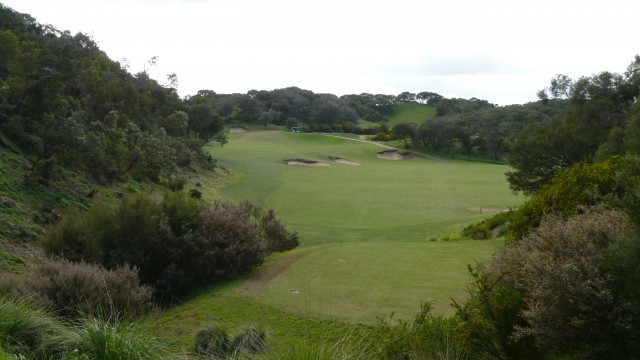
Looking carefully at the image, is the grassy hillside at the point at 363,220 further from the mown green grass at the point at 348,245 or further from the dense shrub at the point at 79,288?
the dense shrub at the point at 79,288

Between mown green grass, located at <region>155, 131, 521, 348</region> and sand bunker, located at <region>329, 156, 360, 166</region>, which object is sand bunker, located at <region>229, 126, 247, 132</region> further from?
sand bunker, located at <region>329, 156, 360, 166</region>

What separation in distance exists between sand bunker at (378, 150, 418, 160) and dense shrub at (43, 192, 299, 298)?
6908 cm

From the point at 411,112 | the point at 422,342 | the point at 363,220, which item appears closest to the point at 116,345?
the point at 422,342

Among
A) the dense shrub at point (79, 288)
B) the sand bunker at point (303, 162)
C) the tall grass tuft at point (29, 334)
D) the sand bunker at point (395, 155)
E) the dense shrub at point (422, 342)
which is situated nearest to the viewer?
the tall grass tuft at point (29, 334)

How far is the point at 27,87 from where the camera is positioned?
31703 mm

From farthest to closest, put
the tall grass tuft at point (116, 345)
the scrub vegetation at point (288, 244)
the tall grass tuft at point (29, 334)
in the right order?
1. the scrub vegetation at point (288, 244)
2. the tall grass tuft at point (29, 334)
3. the tall grass tuft at point (116, 345)

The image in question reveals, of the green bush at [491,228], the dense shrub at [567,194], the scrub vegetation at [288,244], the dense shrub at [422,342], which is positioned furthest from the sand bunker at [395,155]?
the dense shrub at [422,342]

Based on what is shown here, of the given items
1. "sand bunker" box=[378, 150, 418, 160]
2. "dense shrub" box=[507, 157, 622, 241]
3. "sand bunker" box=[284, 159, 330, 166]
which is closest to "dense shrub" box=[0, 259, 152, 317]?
"dense shrub" box=[507, 157, 622, 241]

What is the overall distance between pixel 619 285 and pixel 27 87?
3205 cm

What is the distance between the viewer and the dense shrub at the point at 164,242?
15922mm

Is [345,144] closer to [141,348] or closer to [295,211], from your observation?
[295,211]

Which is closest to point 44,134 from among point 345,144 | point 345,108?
point 345,144

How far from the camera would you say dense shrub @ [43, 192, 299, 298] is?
52.2 ft

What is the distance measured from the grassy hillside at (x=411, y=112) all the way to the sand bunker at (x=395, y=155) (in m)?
68.5
